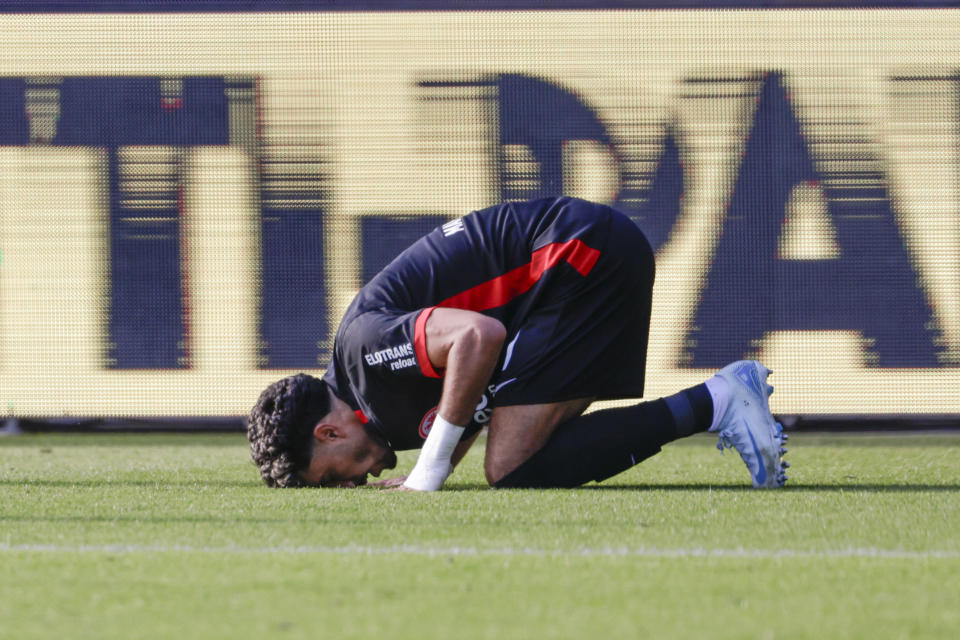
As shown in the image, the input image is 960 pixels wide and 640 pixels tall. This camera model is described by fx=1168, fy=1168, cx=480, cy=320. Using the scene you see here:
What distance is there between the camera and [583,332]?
11.2ft

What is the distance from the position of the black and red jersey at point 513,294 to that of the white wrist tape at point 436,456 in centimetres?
10

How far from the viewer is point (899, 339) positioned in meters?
6.36

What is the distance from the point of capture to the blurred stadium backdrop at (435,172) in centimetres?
643

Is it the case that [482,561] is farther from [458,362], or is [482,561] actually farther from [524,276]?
[524,276]

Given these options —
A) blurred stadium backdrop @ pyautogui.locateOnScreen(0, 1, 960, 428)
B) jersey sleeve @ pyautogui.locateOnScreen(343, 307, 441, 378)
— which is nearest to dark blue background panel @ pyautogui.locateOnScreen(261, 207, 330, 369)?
blurred stadium backdrop @ pyautogui.locateOnScreen(0, 1, 960, 428)

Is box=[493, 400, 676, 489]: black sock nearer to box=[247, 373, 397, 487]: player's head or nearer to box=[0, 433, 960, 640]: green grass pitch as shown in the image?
box=[0, 433, 960, 640]: green grass pitch

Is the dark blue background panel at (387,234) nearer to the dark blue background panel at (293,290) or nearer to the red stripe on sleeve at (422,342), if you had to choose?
the dark blue background panel at (293,290)

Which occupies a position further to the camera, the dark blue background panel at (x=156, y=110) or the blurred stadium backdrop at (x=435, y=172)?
the dark blue background panel at (x=156, y=110)

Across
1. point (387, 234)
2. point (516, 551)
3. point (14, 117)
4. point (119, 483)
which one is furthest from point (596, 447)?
point (14, 117)

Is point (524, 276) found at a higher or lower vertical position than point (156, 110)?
lower

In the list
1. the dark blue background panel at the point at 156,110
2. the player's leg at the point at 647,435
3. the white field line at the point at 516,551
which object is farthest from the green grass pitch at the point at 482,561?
the dark blue background panel at the point at 156,110

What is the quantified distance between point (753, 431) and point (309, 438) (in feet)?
4.12

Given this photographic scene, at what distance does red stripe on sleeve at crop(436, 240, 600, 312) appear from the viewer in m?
3.38

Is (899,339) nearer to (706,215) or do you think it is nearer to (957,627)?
(706,215)
